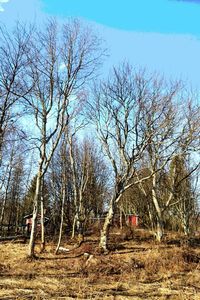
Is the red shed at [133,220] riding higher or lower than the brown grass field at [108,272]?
higher

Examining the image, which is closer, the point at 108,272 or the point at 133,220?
the point at 108,272

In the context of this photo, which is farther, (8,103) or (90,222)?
(90,222)

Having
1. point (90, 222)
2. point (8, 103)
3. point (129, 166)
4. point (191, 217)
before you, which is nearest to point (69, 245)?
point (129, 166)

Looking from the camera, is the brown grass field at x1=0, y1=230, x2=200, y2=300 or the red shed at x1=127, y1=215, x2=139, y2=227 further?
the red shed at x1=127, y1=215, x2=139, y2=227

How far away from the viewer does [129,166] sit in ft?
56.4

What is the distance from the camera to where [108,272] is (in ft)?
42.0

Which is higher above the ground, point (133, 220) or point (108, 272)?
point (133, 220)

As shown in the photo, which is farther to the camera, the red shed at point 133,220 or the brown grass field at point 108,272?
the red shed at point 133,220

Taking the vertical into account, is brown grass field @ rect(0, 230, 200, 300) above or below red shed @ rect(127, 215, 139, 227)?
below

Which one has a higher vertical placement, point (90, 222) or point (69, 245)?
point (90, 222)

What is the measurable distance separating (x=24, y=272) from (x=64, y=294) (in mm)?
3776

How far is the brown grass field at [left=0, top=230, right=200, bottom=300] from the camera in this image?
364 inches

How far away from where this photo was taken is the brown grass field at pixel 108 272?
9.26 meters

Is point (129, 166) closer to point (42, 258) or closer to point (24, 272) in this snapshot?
point (42, 258)
